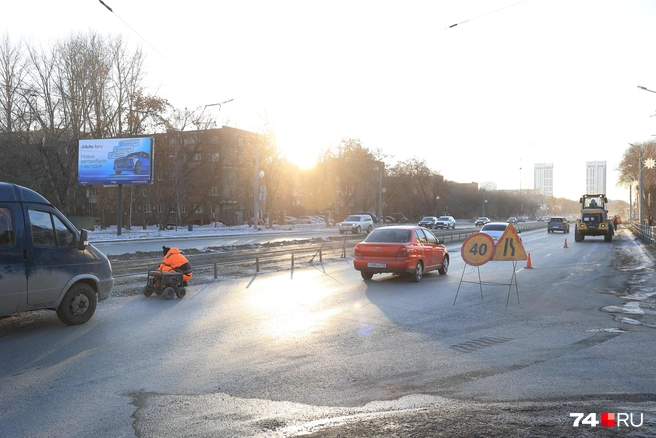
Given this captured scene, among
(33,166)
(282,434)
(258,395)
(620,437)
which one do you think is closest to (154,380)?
(258,395)

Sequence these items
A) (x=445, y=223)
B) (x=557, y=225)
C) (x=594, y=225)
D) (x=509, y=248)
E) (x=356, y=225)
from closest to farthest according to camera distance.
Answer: (x=509, y=248), (x=594, y=225), (x=356, y=225), (x=557, y=225), (x=445, y=223)

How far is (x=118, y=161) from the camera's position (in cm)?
3847

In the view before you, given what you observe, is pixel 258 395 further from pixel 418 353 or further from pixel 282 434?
pixel 418 353

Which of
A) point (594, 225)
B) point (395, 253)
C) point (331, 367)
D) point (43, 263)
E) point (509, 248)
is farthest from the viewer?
point (594, 225)

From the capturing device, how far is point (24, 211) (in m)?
7.94

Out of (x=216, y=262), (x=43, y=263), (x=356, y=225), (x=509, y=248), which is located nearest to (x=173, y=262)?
(x=43, y=263)

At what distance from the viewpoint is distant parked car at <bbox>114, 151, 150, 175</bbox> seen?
3834 cm

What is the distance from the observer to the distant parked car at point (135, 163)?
38.3 m
